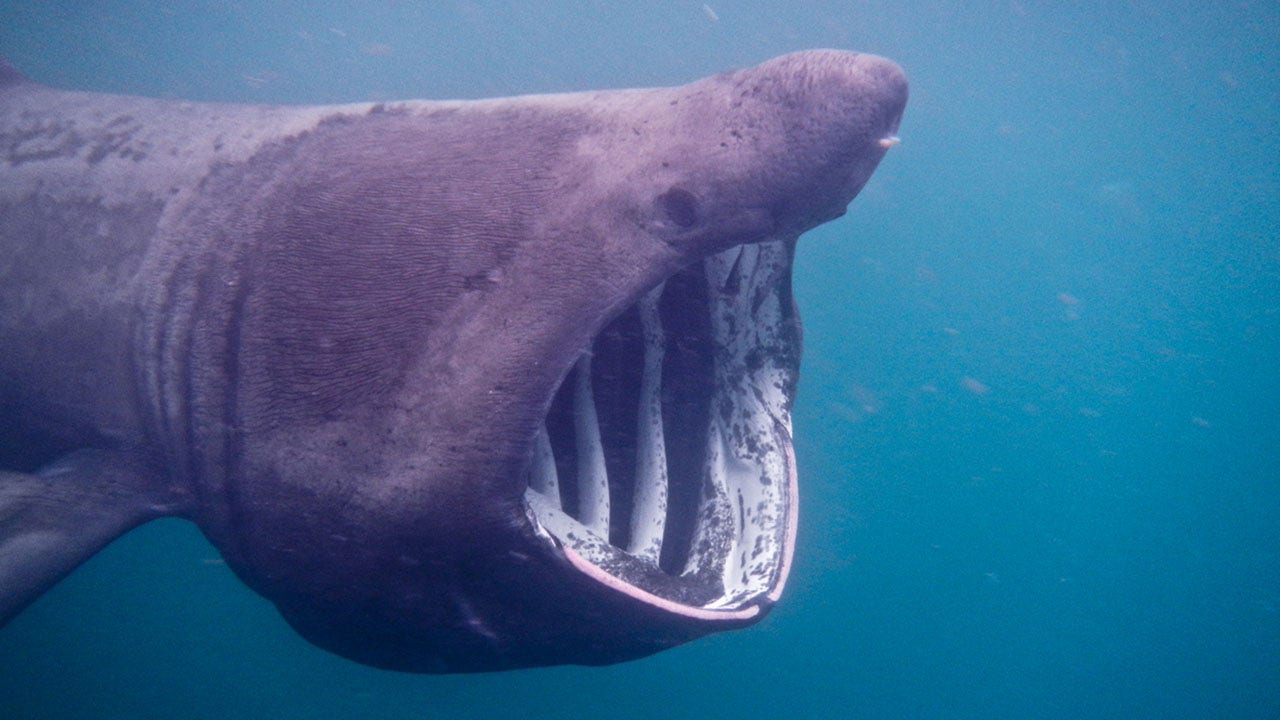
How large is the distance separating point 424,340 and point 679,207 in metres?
0.75

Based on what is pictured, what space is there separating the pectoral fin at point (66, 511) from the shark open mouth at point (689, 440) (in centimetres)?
135

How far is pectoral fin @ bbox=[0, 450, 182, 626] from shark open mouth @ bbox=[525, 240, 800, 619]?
135 centimetres

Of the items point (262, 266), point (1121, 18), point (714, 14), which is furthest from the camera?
point (714, 14)

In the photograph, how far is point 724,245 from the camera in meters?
1.81

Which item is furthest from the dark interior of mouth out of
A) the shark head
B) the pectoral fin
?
the pectoral fin

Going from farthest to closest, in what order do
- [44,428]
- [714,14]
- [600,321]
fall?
[714,14], [44,428], [600,321]

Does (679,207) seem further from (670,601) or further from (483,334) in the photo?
(670,601)

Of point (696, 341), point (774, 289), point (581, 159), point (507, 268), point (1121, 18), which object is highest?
point (581, 159)

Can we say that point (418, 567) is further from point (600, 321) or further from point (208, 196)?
point (208, 196)

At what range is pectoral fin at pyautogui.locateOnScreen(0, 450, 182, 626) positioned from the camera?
2.11 meters

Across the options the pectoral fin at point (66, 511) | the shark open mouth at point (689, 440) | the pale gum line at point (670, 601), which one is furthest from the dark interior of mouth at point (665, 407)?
the pectoral fin at point (66, 511)

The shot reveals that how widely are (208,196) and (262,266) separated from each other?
448mm

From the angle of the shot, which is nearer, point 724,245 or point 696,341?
point 724,245

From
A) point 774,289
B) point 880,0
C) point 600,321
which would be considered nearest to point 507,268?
point 600,321
